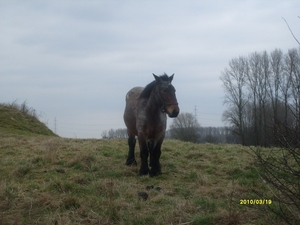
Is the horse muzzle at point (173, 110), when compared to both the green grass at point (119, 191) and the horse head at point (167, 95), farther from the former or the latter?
the green grass at point (119, 191)

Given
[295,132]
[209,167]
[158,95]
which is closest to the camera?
[295,132]

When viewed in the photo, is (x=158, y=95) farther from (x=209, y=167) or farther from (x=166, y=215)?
(x=166, y=215)

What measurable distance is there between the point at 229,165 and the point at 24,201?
200 inches

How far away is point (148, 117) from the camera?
7715 millimetres

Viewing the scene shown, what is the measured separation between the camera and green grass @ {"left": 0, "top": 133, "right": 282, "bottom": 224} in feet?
14.9

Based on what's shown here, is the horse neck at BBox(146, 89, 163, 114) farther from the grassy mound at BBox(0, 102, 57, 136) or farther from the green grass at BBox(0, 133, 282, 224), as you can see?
the grassy mound at BBox(0, 102, 57, 136)

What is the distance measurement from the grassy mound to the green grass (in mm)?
12101

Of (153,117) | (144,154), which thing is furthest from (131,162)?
(153,117)

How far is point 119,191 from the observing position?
571 centimetres

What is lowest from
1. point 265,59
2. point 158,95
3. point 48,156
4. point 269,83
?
point 48,156

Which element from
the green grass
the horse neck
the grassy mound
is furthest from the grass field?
the grassy mound

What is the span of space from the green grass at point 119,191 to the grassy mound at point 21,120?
1210 centimetres

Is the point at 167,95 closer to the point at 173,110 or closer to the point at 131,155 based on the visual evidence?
the point at 173,110

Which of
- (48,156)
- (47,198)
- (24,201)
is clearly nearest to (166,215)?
(47,198)
